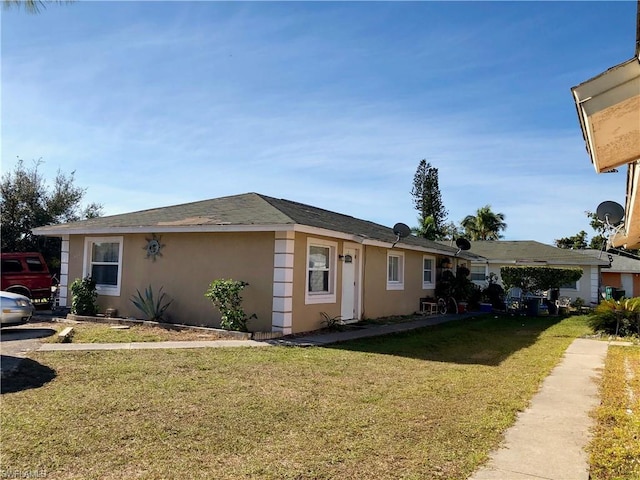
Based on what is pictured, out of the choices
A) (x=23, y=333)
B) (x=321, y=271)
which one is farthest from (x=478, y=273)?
(x=23, y=333)

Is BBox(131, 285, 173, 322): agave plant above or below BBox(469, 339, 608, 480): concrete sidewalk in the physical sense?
above

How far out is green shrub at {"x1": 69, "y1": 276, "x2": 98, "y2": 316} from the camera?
44.1ft

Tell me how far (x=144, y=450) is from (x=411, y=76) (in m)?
10.9

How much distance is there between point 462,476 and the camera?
144 inches

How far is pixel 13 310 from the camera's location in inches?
431

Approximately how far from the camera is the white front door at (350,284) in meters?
13.6

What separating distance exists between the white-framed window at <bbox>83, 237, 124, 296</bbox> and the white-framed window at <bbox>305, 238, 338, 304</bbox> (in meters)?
5.75

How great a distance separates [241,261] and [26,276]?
9391mm

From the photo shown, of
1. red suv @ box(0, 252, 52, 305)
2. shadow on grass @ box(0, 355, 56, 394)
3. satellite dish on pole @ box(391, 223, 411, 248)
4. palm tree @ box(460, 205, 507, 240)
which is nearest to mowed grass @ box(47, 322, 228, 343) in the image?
shadow on grass @ box(0, 355, 56, 394)

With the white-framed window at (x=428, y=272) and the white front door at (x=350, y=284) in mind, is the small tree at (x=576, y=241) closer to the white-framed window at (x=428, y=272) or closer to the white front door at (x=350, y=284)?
the white-framed window at (x=428, y=272)

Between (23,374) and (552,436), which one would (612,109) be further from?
(23,374)

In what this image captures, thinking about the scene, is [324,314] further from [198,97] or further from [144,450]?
[144,450]

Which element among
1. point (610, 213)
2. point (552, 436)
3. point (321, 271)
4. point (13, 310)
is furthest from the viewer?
point (321, 271)

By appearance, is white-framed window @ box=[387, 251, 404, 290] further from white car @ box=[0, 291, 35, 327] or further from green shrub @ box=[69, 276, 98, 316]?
white car @ box=[0, 291, 35, 327]
